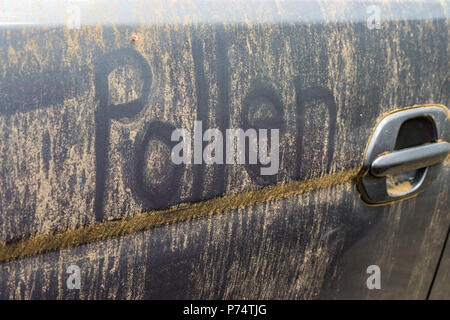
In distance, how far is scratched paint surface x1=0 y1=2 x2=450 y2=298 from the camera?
3.08 feet

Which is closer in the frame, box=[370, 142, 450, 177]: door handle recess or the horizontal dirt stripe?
the horizontal dirt stripe

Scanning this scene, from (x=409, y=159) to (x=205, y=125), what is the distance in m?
0.63

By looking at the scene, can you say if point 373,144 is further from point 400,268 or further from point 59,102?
point 59,102

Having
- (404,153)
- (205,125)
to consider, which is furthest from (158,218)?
(404,153)

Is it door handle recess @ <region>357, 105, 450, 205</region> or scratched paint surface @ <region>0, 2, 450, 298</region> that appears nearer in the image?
scratched paint surface @ <region>0, 2, 450, 298</region>

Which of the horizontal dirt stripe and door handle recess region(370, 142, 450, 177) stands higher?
door handle recess region(370, 142, 450, 177)

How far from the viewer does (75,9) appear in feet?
3.20

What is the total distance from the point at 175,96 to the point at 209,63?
114mm

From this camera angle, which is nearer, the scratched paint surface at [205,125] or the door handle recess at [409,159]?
the scratched paint surface at [205,125]

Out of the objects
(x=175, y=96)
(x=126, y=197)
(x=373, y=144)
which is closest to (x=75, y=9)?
(x=175, y=96)

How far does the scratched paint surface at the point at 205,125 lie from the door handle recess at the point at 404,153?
3 cm

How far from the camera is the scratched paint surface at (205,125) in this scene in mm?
938

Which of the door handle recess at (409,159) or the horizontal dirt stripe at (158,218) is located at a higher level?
the door handle recess at (409,159)

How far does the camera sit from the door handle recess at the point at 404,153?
4.27ft
